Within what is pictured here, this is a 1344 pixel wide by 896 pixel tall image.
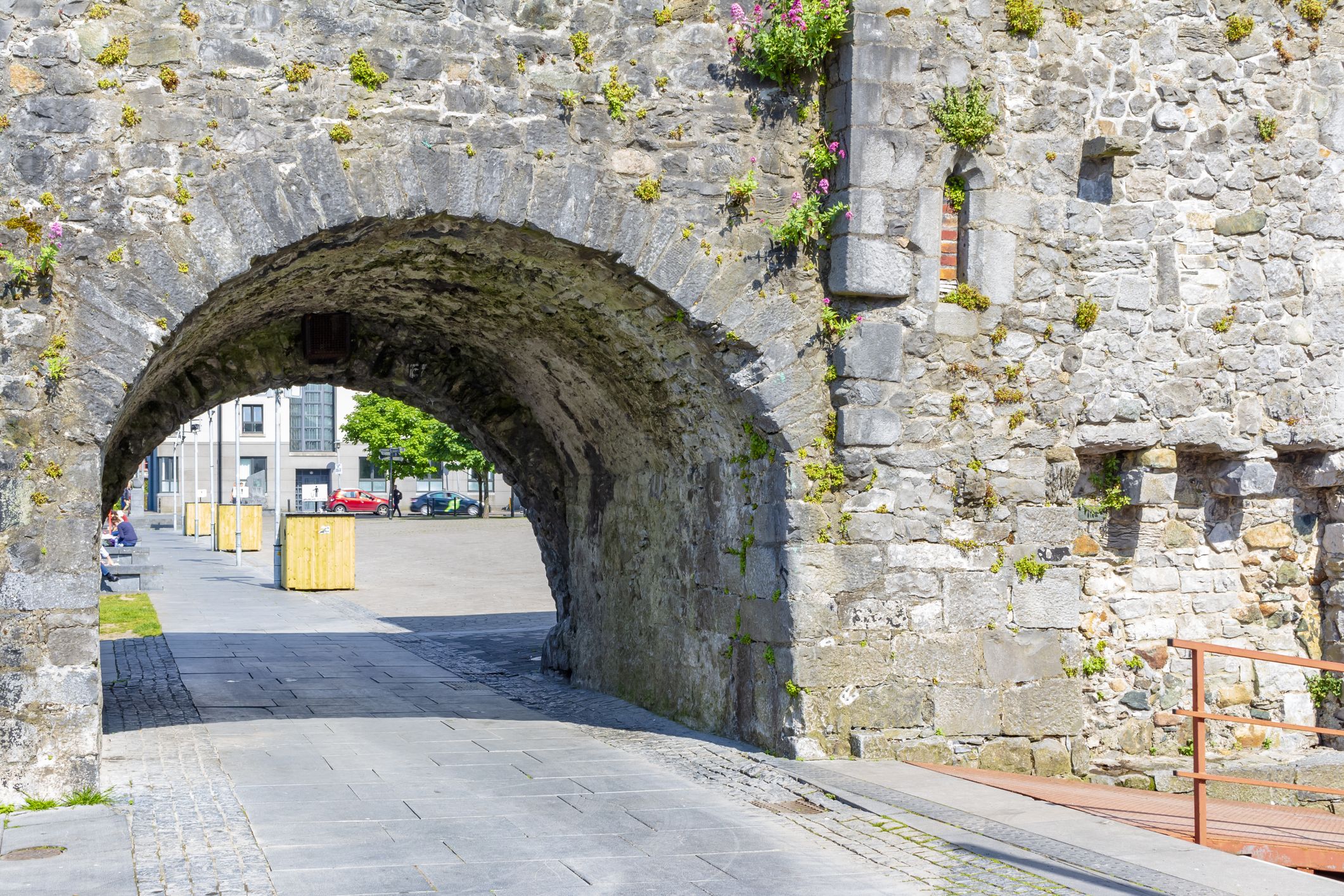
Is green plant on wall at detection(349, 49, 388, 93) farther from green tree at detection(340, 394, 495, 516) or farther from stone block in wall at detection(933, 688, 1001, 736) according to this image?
green tree at detection(340, 394, 495, 516)

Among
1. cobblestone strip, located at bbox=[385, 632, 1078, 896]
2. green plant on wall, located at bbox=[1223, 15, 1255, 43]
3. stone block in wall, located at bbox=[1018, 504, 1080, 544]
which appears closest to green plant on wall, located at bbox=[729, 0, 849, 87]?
green plant on wall, located at bbox=[1223, 15, 1255, 43]

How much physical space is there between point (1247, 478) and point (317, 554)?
1534 centimetres

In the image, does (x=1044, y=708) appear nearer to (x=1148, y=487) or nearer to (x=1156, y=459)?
(x=1148, y=487)

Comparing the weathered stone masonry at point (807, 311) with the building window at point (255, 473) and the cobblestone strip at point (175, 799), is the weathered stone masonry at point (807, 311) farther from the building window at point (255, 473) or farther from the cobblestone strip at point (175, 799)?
the building window at point (255, 473)

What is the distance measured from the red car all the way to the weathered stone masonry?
37.0 m

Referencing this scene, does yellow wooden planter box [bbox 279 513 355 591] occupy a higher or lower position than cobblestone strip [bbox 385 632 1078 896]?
higher

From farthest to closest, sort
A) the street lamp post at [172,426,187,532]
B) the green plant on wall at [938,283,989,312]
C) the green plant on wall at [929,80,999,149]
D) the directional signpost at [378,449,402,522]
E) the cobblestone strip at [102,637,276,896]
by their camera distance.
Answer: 1. the directional signpost at [378,449,402,522]
2. the street lamp post at [172,426,187,532]
3. the green plant on wall at [938,283,989,312]
4. the green plant on wall at [929,80,999,149]
5. the cobblestone strip at [102,637,276,896]

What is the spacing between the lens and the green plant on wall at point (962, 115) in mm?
7449

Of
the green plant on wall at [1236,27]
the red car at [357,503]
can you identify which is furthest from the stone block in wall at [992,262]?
the red car at [357,503]

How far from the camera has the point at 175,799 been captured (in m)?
6.10

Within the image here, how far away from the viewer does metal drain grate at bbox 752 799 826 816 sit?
6074mm

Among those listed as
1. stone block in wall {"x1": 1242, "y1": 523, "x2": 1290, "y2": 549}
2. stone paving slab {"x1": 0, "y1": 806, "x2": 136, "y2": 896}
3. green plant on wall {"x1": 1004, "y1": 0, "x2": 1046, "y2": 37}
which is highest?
green plant on wall {"x1": 1004, "y1": 0, "x2": 1046, "y2": 37}

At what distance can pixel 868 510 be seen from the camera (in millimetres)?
7344

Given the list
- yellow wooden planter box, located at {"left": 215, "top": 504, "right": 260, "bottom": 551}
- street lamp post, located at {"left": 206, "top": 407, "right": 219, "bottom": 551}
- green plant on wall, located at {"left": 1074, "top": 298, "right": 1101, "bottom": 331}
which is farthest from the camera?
street lamp post, located at {"left": 206, "top": 407, "right": 219, "bottom": 551}
